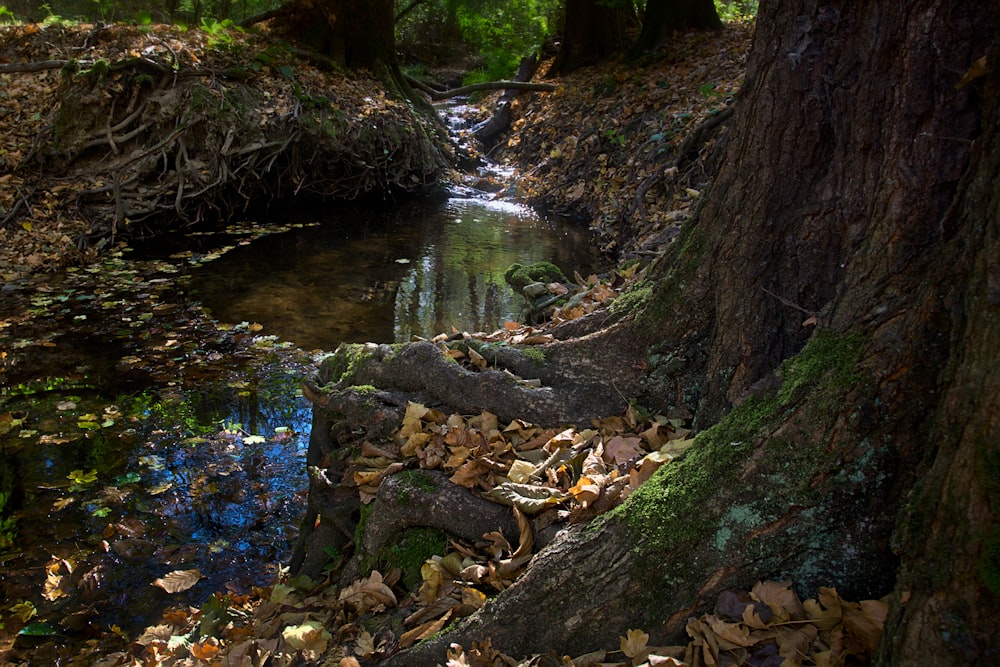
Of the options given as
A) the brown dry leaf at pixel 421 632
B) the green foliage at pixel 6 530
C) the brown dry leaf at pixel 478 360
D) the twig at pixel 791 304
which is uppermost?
the twig at pixel 791 304

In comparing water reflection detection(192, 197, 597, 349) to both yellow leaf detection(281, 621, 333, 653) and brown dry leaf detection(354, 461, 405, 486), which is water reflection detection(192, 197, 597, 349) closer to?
brown dry leaf detection(354, 461, 405, 486)

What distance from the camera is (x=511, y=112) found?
1838cm

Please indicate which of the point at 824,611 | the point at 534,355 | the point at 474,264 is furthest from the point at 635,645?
the point at 474,264

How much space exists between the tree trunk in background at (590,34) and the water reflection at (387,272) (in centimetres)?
683

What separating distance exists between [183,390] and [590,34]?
1517 centimetres

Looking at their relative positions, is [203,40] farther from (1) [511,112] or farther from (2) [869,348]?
(2) [869,348]

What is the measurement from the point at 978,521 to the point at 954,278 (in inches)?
28.0

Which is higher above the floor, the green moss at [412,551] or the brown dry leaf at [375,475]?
the brown dry leaf at [375,475]

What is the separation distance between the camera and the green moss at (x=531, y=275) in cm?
755

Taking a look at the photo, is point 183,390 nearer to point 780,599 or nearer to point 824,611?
point 780,599

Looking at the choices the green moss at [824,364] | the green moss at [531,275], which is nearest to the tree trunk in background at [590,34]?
the green moss at [531,275]

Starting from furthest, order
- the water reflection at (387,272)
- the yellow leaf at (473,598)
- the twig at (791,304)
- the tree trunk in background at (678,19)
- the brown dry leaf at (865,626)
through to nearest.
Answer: the tree trunk in background at (678,19) < the water reflection at (387,272) < the twig at (791,304) < the yellow leaf at (473,598) < the brown dry leaf at (865,626)

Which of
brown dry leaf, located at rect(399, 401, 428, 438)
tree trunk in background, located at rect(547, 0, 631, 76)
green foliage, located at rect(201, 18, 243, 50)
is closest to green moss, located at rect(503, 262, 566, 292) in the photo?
brown dry leaf, located at rect(399, 401, 428, 438)

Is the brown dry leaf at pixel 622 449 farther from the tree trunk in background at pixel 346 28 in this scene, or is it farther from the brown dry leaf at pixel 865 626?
the tree trunk in background at pixel 346 28
